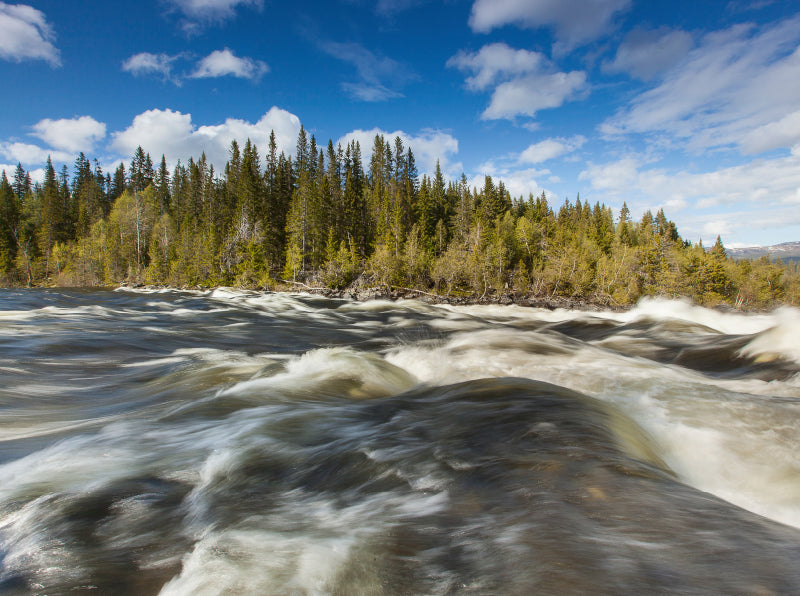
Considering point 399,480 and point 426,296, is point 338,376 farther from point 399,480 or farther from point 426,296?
point 426,296

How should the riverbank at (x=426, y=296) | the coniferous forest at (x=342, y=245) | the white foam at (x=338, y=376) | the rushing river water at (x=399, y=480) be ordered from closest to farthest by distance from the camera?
the rushing river water at (x=399, y=480) → the white foam at (x=338, y=376) → the riverbank at (x=426, y=296) → the coniferous forest at (x=342, y=245)

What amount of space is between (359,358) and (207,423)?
13.1 ft

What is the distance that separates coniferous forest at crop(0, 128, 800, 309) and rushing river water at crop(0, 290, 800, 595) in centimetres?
3999

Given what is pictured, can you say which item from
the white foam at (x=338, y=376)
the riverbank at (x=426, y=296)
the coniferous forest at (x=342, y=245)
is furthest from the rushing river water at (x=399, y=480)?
the coniferous forest at (x=342, y=245)

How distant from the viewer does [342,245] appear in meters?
51.8

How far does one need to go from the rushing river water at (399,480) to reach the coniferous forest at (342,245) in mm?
39991

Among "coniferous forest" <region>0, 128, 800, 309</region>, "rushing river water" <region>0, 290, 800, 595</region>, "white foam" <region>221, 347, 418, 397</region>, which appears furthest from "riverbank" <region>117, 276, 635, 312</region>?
"rushing river water" <region>0, 290, 800, 595</region>

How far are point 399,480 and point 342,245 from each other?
1971 inches

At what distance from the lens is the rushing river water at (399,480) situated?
6.15ft

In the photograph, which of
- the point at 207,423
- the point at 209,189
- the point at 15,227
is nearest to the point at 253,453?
the point at 207,423

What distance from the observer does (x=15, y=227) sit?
73.2 metres

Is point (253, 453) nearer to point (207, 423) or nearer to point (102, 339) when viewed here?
point (207, 423)

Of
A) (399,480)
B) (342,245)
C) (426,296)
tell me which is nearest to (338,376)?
(399,480)

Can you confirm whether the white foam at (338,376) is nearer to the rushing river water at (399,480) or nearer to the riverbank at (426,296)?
the rushing river water at (399,480)
